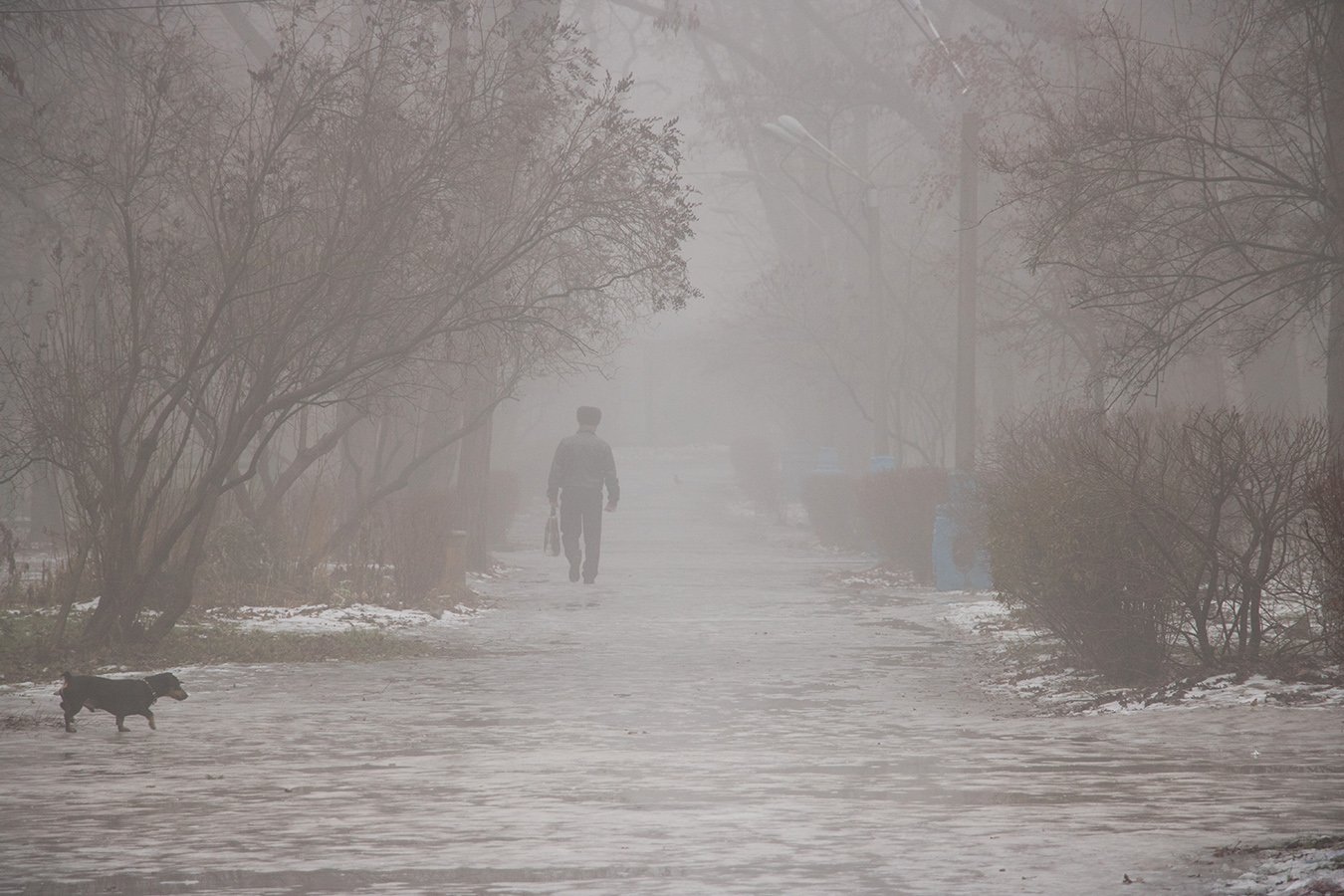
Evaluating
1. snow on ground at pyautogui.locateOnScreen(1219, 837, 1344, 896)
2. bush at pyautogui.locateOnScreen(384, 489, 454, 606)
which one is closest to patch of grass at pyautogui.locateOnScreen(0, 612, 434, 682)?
bush at pyautogui.locateOnScreen(384, 489, 454, 606)

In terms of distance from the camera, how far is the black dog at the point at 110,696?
404 inches

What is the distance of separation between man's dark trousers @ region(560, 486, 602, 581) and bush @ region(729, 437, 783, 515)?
1031 inches

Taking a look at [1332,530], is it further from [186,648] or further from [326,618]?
[326,618]

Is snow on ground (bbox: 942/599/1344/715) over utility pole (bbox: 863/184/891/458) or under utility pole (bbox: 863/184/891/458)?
under

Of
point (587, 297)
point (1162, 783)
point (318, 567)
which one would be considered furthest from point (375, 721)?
point (587, 297)

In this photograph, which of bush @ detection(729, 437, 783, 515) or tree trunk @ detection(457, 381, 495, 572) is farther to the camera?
bush @ detection(729, 437, 783, 515)

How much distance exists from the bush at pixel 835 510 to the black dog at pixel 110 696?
2350cm

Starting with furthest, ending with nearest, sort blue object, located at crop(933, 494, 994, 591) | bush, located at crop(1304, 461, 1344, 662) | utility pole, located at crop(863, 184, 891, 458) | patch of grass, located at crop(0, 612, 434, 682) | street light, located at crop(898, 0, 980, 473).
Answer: utility pole, located at crop(863, 184, 891, 458) → blue object, located at crop(933, 494, 994, 591) → street light, located at crop(898, 0, 980, 473) → patch of grass, located at crop(0, 612, 434, 682) → bush, located at crop(1304, 461, 1344, 662)

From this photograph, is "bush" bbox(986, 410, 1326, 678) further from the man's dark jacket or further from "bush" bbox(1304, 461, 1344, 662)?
the man's dark jacket

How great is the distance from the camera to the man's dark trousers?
2184cm

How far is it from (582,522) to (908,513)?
4.91 meters

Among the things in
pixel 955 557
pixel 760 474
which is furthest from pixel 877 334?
pixel 760 474

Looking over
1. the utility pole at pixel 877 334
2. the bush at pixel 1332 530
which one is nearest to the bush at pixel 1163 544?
the bush at pixel 1332 530

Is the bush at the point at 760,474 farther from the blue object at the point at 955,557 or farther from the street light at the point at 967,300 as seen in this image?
the street light at the point at 967,300
